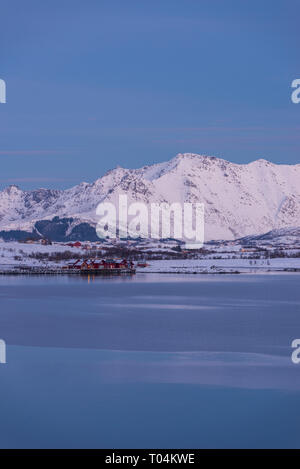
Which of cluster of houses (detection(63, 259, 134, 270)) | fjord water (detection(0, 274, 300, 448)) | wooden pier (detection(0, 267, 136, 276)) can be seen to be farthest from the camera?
cluster of houses (detection(63, 259, 134, 270))

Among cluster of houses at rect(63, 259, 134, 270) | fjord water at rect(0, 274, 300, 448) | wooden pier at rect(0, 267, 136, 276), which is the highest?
cluster of houses at rect(63, 259, 134, 270)

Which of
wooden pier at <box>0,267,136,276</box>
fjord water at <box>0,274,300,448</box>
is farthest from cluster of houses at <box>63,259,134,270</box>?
fjord water at <box>0,274,300,448</box>

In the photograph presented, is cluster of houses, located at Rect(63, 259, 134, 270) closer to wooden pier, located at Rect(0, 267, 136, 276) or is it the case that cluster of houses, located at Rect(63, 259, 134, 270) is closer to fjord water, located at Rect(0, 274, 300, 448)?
wooden pier, located at Rect(0, 267, 136, 276)

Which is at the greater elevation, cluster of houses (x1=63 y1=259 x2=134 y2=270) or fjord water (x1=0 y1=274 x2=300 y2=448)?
cluster of houses (x1=63 y1=259 x2=134 y2=270)

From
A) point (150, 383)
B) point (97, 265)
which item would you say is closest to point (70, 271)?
point (97, 265)

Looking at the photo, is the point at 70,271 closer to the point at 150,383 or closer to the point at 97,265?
the point at 97,265

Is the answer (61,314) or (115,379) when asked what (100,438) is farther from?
(61,314)

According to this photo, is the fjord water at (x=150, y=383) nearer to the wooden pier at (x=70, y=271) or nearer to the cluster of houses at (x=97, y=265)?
the wooden pier at (x=70, y=271)

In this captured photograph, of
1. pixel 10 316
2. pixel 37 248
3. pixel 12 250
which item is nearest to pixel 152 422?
pixel 10 316

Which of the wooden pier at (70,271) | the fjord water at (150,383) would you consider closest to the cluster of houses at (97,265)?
the wooden pier at (70,271)
